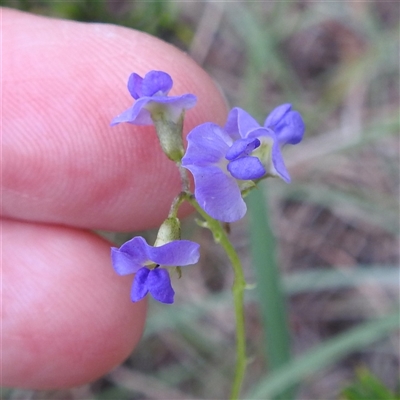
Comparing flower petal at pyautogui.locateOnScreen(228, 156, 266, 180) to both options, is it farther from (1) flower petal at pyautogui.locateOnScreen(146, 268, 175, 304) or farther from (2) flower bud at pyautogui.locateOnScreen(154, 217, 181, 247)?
(1) flower petal at pyautogui.locateOnScreen(146, 268, 175, 304)

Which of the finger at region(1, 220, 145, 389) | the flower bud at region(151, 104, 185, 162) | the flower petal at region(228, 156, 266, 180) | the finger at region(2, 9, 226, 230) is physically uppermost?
the flower petal at region(228, 156, 266, 180)

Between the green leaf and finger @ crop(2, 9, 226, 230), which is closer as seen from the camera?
finger @ crop(2, 9, 226, 230)

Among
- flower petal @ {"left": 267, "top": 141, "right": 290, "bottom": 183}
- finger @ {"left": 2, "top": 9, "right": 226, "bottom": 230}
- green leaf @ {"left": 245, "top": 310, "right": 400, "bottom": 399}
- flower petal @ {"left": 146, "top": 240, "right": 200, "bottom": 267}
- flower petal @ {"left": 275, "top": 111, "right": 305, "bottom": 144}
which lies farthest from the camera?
green leaf @ {"left": 245, "top": 310, "right": 400, "bottom": 399}

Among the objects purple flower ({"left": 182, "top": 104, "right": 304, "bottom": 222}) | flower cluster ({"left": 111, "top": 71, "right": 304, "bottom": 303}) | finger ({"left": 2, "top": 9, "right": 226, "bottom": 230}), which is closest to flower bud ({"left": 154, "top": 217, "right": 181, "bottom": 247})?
flower cluster ({"left": 111, "top": 71, "right": 304, "bottom": 303})

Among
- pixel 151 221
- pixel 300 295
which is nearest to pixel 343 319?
pixel 300 295

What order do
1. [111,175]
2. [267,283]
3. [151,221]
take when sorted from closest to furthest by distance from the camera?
[111,175] < [151,221] < [267,283]

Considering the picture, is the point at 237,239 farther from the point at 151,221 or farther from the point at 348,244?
the point at 151,221

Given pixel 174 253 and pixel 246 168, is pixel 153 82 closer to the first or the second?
pixel 246 168
